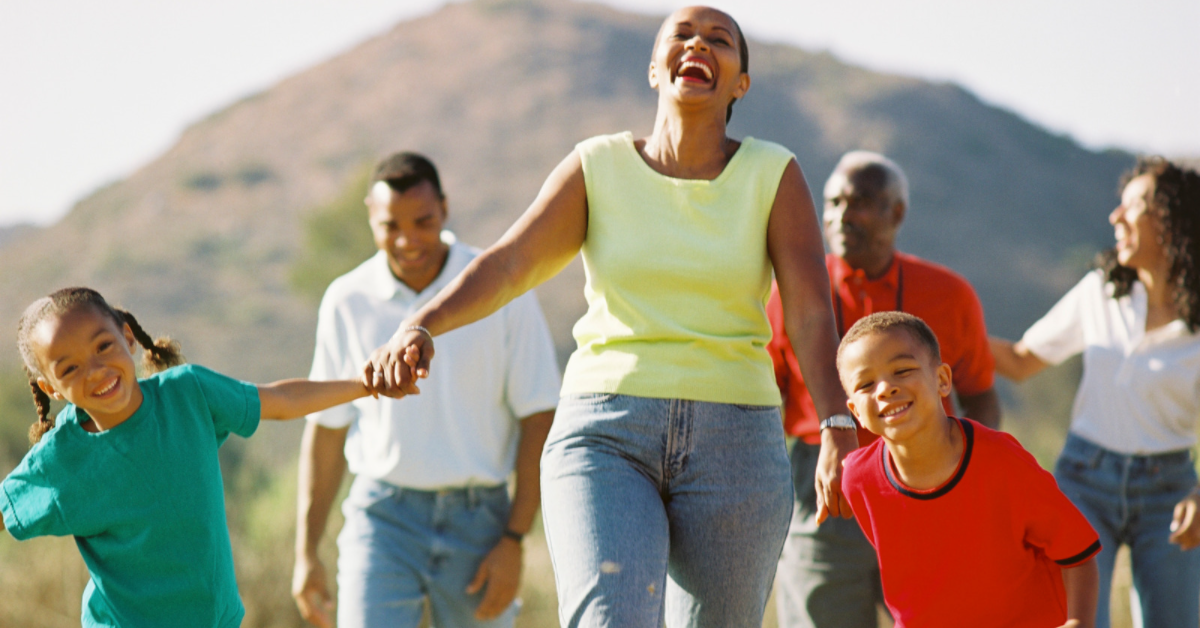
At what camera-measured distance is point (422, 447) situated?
436 cm

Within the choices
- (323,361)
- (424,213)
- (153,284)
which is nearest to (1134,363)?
(424,213)

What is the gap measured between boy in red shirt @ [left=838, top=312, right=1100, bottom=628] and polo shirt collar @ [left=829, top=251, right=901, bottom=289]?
1.37 meters

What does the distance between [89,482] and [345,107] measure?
75.3 meters

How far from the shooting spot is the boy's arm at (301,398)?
3.28 m

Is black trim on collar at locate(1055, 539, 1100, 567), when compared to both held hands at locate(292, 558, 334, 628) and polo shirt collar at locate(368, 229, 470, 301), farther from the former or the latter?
held hands at locate(292, 558, 334, 628)

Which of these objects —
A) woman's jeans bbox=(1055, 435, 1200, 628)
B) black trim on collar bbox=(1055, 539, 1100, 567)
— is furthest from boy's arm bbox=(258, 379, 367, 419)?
woman's jeans bbox=(1055, 435, 1200, 628)

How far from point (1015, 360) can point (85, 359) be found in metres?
3.43

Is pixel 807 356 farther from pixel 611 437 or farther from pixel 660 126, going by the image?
pixel 660 126

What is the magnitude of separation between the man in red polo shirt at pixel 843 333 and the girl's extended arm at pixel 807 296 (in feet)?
3.70

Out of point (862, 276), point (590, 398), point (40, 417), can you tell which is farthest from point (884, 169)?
point (40, 417)

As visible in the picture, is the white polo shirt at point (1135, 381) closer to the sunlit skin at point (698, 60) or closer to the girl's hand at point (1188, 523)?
the girl's hand at point (1188, 523)

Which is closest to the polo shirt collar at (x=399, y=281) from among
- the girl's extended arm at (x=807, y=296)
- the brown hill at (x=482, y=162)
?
the girl's extended arm at (x=807, y=296)

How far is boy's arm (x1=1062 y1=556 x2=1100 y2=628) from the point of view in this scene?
274 centimetres

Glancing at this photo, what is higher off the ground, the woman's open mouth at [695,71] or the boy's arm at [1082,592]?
the woman's open mouth at [695,71]
